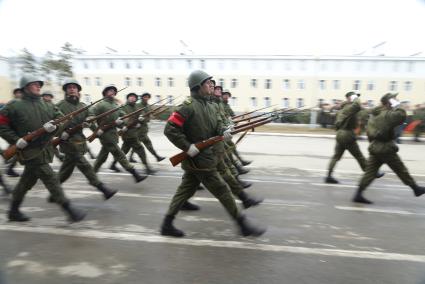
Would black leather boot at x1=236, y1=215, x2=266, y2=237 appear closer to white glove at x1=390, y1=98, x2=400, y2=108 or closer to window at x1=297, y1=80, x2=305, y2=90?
white glove at x1=390, y1=98, x2=400, y2=108

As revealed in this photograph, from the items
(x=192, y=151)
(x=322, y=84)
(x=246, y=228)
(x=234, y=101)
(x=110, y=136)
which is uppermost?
(x=192, y=151)

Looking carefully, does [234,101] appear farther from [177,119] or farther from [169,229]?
[177,119]

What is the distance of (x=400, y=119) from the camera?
4.86 metres

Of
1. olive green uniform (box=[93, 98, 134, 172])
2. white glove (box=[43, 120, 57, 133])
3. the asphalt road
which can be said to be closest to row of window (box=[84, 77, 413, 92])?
olive green uniform (box=[93, 98, 134, 172])

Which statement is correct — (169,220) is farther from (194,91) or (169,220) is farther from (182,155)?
(194,91)

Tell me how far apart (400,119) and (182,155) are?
3.21 metres

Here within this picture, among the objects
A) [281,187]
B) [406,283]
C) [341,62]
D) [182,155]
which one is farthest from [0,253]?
[341,62]

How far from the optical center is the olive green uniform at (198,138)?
11.8ft

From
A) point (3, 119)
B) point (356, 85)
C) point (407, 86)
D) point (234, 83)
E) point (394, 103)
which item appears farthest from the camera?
point (234, 83)

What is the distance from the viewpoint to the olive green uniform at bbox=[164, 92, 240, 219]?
360cm

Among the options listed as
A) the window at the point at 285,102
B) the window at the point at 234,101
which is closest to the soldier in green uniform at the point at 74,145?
the window at the point at 234,101

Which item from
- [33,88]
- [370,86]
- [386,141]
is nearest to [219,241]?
[33,88]

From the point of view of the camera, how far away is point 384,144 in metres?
5.03

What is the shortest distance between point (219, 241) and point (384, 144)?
9.61ft
